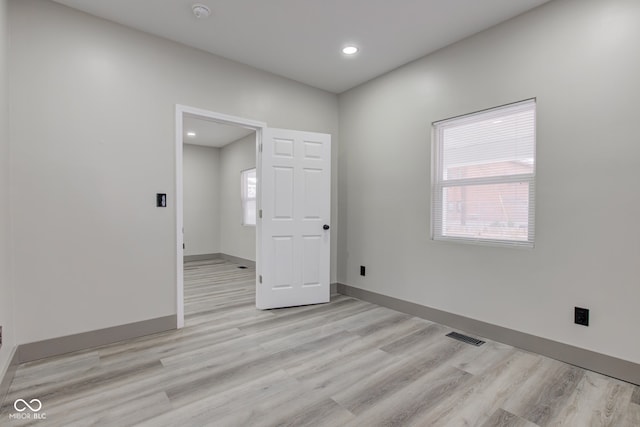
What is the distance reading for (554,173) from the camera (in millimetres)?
2434

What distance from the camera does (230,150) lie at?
7.21 meters

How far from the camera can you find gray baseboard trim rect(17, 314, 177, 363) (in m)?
2.36

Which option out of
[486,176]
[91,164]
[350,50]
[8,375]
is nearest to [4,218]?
[91,164]

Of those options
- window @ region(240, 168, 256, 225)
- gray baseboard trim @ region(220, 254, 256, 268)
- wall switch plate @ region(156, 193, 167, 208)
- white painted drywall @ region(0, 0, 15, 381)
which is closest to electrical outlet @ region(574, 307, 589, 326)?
wall switch plate @ region(156, 193, 167, 208)

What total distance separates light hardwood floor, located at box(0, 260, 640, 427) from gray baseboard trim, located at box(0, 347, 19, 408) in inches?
1.8

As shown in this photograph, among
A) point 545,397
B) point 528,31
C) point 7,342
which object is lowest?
point 545,397

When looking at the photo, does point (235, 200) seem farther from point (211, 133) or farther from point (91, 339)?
point (91, 339)

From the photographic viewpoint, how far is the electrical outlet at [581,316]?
2274 mm

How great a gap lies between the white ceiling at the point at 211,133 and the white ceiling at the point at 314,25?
7.51ft

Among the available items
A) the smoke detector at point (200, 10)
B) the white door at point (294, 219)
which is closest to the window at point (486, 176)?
the white door at point (294, 219)

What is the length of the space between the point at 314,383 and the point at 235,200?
5482 millimetres

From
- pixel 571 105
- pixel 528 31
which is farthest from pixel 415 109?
pixel 571 105

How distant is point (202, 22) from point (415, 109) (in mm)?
2189

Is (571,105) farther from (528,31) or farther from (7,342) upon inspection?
(7,342)
